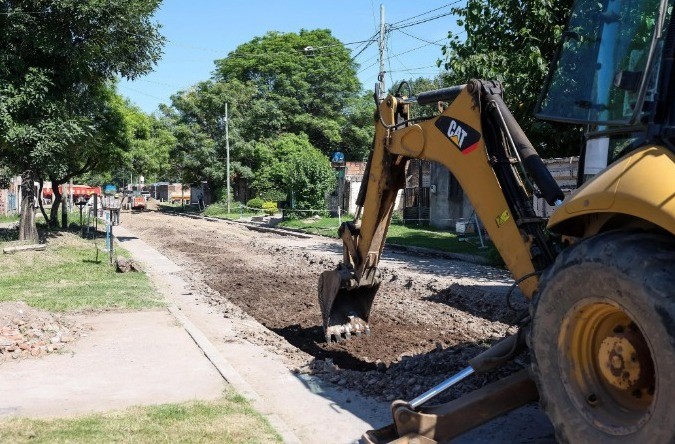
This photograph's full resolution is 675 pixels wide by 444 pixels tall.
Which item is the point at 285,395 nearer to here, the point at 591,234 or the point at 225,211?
the point at 591,234

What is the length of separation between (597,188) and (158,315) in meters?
8.15

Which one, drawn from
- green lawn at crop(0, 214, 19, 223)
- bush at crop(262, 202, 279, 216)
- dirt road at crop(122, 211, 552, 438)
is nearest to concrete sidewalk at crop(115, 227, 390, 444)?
dirt road at crop(122, 211, 552, 438)

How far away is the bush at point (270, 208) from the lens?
44.8 meters

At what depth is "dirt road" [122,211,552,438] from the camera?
6.92m

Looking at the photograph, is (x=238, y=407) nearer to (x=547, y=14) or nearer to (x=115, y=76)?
(x=547, y=14)

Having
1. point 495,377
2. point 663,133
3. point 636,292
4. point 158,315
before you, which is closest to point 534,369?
point 636,292

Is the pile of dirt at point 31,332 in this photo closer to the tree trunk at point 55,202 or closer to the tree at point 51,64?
the tree at point 51,64

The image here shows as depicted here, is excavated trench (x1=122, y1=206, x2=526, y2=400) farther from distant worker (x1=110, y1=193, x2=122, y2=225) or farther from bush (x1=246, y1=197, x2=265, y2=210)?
bush (x1=246, y1=197, x2=265, y2=210)

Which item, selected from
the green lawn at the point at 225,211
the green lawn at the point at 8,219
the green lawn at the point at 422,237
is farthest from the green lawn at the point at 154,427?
the green lawn at the point at 225,211

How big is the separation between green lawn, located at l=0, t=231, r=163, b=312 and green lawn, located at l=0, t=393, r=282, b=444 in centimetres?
540

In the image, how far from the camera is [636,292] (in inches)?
120

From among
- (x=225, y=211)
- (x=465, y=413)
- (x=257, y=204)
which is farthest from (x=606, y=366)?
(x=225, y=211)

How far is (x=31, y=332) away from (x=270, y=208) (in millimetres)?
37006

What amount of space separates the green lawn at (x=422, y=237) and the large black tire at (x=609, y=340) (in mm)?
13483
